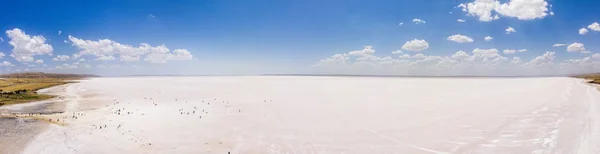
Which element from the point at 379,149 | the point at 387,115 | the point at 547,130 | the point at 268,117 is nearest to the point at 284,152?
the point at 379,149

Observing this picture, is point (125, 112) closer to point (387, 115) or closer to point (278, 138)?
point (278, 138)

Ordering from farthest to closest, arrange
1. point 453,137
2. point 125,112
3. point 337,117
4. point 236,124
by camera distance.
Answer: point 125,112 → point 337,117 → point 236,124 → point 453,137

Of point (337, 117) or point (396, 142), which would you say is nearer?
point (396, 142)

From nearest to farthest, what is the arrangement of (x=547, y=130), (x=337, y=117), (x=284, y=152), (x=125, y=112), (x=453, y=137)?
(x=284, y=152), (x=453, y=137), (x=547, y=130), (x=337, y=117), (x=125, y=112)

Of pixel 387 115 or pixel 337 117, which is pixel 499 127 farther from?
pixel 337 117

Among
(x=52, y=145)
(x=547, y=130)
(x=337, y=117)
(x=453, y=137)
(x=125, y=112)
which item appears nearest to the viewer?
(x=52, y=145)

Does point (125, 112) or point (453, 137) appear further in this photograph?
point (125, 112)

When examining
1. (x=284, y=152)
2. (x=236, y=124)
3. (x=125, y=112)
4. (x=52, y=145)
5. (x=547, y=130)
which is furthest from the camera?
(x=125, y=112)

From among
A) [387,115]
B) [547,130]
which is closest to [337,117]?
[387,115]
